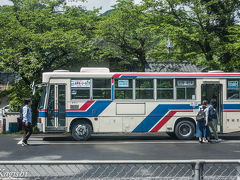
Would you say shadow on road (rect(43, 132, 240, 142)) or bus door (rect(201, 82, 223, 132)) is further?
shadow on road (rect(43, 132, 240, 142))

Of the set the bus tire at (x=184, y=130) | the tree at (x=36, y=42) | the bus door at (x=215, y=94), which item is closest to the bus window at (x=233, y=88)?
the bus door at (x=215, y=94)

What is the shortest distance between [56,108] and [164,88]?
4.77m

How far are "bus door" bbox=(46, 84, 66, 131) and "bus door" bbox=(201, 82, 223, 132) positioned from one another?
6141 millimetres

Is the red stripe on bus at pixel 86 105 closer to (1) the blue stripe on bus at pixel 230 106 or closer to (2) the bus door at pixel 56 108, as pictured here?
(2) the bus door at pixel 56 108

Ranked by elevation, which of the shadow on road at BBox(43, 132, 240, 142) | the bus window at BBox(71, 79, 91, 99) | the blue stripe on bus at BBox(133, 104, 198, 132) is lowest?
the shadow on road at BBox(43, 132, 240, 142)

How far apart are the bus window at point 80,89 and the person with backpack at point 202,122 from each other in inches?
187

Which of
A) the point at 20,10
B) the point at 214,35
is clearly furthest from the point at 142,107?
the point at 20,10

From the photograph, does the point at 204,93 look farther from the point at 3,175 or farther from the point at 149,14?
the point at 3,175

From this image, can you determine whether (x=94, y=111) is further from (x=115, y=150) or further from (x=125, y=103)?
(x=115, y=150)

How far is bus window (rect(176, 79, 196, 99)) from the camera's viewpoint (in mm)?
15209

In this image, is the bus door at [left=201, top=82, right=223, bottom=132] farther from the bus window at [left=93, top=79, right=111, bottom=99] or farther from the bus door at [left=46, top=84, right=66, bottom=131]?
the bus door at [left=46, top=84, right=66, bottom=131]

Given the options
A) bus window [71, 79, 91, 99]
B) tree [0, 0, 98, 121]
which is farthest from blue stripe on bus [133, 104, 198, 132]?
tree [0, 0, 98, 121]

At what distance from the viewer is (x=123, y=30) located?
67.2 feet

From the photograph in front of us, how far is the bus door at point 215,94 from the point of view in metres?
15.4
